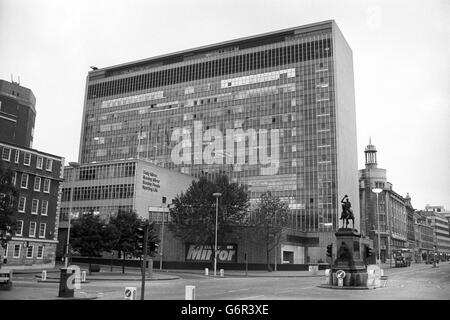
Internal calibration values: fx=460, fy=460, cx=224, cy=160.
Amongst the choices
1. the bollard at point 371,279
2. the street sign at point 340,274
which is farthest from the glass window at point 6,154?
the bollard at point 371,279

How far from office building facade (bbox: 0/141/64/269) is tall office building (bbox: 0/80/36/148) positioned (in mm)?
31893

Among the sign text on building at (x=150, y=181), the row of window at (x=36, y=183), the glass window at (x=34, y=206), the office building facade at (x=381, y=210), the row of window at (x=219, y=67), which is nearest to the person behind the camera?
the row of window at (x=36, y=183)

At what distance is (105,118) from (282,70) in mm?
64607

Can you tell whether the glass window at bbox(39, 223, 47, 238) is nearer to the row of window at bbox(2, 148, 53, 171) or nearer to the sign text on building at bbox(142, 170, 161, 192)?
the row of window at bbox(2, 148, 53, 171)

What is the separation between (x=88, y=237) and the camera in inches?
2185

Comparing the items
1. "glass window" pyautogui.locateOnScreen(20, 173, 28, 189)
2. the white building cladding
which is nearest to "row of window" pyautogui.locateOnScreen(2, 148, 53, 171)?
"glass window" pyautogui.locateOnScreen(20, 173, 28, 189)

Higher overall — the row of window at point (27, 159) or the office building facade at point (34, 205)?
the row of window at point (27, 159)

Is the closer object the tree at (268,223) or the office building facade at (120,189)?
the tree at (268,223)

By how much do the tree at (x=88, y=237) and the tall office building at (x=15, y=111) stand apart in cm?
5031

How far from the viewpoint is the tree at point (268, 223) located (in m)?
77.9

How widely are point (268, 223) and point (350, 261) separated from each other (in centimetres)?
4223

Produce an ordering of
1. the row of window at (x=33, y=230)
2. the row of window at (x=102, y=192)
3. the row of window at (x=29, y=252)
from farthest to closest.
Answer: the row of window at (x=102, y=192) < the row of window at (x=33, y=230) < the row of window at (x=29, y=252)

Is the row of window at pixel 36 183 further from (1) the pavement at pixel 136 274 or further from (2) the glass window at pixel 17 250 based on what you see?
(1) the pavement at pixel 136 274
